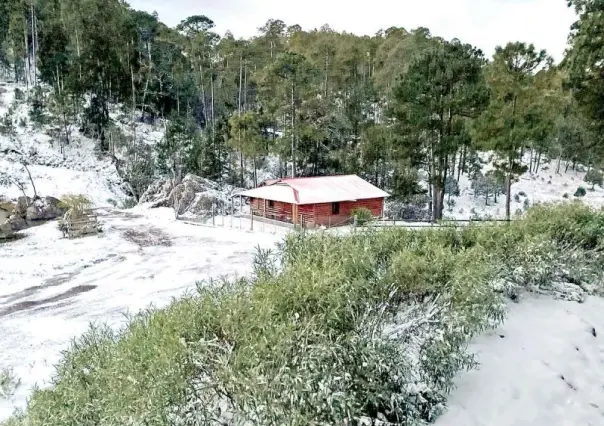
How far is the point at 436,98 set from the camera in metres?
23.8

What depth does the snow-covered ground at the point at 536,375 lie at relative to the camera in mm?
4645

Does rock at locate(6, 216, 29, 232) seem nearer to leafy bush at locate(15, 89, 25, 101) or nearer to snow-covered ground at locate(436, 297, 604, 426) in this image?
leafy bush at locate(15, 89, 25, 101)

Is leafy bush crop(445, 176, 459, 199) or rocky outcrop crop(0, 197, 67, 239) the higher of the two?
leafy bush crop(445, 176, 459, 199)

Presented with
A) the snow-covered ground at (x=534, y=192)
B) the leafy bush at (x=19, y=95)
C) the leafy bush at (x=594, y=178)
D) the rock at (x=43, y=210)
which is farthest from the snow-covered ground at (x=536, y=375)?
the leafy bush at (x=19, y=95)

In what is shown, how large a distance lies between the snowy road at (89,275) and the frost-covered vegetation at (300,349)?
12.2ft

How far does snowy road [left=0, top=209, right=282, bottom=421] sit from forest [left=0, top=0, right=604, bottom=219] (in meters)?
11.7

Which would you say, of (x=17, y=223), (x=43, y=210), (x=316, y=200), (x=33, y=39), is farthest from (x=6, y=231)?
(x=33, y=39)

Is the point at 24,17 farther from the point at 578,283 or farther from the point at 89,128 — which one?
the point at 578,283

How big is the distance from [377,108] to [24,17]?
1323 inches

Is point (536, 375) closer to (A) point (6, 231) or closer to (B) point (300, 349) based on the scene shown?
(B) point (300, 349)

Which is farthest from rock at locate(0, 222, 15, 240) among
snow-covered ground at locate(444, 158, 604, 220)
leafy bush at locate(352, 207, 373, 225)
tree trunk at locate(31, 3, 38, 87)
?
tree trunk at locate(31, 3, 38, 87)

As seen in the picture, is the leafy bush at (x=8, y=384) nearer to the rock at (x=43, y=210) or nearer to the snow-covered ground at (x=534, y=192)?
the rock at (x=43, y=210)

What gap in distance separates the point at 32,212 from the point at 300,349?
26.8m

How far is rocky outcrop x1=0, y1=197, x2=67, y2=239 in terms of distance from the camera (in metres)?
23.8
